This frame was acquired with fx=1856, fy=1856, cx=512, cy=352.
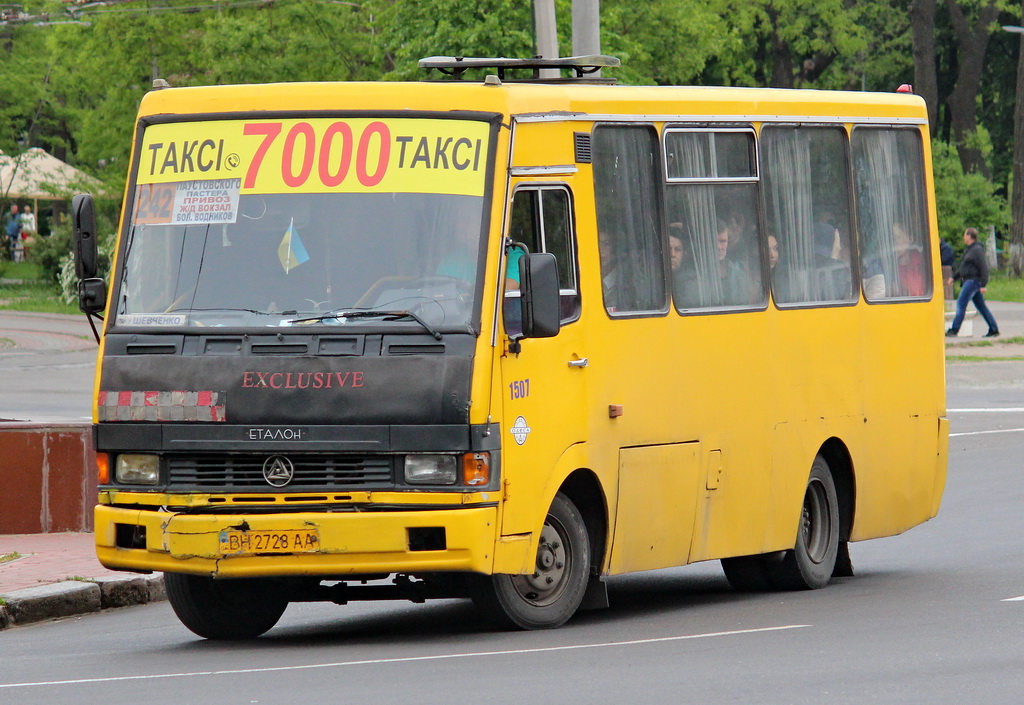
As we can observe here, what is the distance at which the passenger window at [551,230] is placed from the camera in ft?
29.6

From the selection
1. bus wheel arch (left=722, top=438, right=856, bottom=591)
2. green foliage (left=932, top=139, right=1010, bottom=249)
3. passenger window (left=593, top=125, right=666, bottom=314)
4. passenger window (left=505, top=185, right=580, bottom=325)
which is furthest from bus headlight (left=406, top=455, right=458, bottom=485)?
green foliage (left=932, top=139, right=1010, bottom=249)

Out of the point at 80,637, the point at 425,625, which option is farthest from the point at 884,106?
the point at 80,637

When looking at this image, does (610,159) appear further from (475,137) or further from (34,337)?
(34,337)

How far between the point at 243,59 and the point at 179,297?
113ft

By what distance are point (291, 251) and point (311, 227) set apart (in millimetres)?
150

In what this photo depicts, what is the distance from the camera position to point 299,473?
28.3 feet

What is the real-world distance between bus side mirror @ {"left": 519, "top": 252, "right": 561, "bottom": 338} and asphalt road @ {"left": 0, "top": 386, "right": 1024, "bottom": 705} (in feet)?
4.89

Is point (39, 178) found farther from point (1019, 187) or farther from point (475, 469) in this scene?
point (475, 469)

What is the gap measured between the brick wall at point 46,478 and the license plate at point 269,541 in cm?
508

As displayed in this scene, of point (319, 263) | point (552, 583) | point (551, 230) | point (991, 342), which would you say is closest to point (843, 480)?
point (552, 583)

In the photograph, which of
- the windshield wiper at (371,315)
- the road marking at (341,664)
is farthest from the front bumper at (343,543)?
the windshield wiper at (371,315)

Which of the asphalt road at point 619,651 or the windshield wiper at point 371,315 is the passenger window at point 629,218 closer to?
the windshield wiper at point 371,315

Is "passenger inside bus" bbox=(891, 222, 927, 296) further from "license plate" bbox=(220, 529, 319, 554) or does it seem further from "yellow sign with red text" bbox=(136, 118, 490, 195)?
"license plate" bbox=(220, 529, 319, 554)

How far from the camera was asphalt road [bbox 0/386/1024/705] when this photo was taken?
7348 mm
